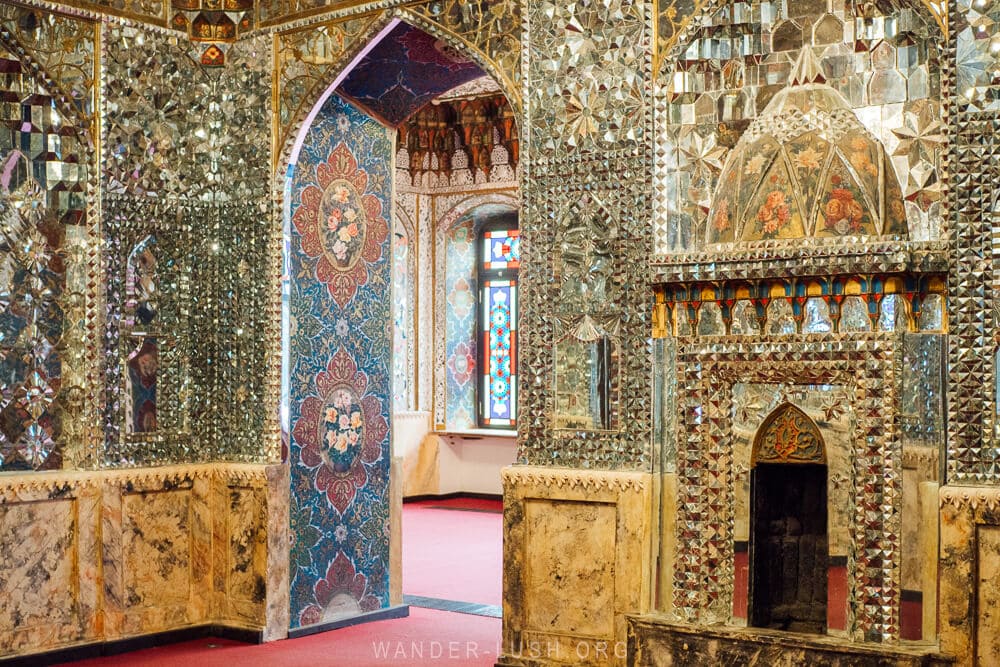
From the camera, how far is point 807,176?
5094 millimetres

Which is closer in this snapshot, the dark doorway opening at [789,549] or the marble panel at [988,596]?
the marble panel at [988,596]

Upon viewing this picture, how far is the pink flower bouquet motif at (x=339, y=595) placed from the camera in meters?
6.69

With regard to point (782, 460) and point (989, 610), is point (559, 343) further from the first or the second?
point (989, 610)

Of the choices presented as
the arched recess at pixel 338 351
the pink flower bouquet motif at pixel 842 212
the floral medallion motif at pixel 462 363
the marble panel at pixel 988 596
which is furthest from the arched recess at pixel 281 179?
the floral medallion motif at pixel 462 363

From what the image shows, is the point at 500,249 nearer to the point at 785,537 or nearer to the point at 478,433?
the point at 478,433

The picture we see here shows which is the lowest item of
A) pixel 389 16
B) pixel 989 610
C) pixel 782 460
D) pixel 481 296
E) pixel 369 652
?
pixel 369 652

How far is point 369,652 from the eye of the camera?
6.20 m

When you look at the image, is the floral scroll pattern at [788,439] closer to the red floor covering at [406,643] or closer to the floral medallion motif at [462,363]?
the red floor covering at [406,643]

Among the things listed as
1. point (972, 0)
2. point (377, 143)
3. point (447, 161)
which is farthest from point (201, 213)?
point (447, 161)

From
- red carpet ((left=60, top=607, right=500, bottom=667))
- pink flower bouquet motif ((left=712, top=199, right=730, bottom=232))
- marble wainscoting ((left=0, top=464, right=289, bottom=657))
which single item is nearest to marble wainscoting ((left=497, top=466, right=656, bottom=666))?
red carpet ((left=60, top=607, right=500, bottom=667))

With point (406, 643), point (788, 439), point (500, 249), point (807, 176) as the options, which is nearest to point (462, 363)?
point (500, 249)

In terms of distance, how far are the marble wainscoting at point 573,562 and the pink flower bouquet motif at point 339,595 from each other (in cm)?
149

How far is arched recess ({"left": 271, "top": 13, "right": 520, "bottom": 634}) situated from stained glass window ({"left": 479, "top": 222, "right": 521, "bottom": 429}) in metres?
5.48

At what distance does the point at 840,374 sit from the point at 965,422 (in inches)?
21.4
